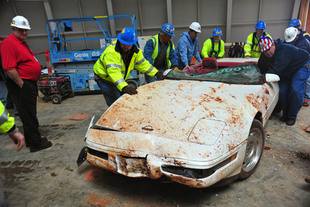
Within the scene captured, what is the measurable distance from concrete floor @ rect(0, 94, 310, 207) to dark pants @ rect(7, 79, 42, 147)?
298mm

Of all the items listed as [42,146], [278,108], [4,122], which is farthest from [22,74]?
[278,108]

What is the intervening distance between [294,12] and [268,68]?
334 inches

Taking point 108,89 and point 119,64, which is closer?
point 119,64

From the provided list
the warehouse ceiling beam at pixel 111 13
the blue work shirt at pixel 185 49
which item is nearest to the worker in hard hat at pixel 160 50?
the blue work shirt at pixel 185 49

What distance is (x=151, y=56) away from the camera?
4.17 m

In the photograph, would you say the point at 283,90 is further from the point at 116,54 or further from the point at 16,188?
the point at 16,188

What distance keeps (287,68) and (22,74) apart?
416 cm

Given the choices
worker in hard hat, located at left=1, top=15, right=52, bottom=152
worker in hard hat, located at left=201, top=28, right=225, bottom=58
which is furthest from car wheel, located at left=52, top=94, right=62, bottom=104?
worker in hard hat, located at left=201, top=28, right=225, bottom=58

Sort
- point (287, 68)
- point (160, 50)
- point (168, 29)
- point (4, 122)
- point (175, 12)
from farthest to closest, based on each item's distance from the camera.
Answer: point (175, 12)
point (160, 50)
point (168, 29)
point (287, 68)
point (4, 122)

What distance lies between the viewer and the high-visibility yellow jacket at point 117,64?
263cm

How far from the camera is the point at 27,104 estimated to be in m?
2.94

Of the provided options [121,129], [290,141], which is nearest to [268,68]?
[290,141]

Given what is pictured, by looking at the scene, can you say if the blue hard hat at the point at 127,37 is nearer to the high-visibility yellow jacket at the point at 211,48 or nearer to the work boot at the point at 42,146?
the work boot at the point at 42,146

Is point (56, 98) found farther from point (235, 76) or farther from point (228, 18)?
point (228, 18)
